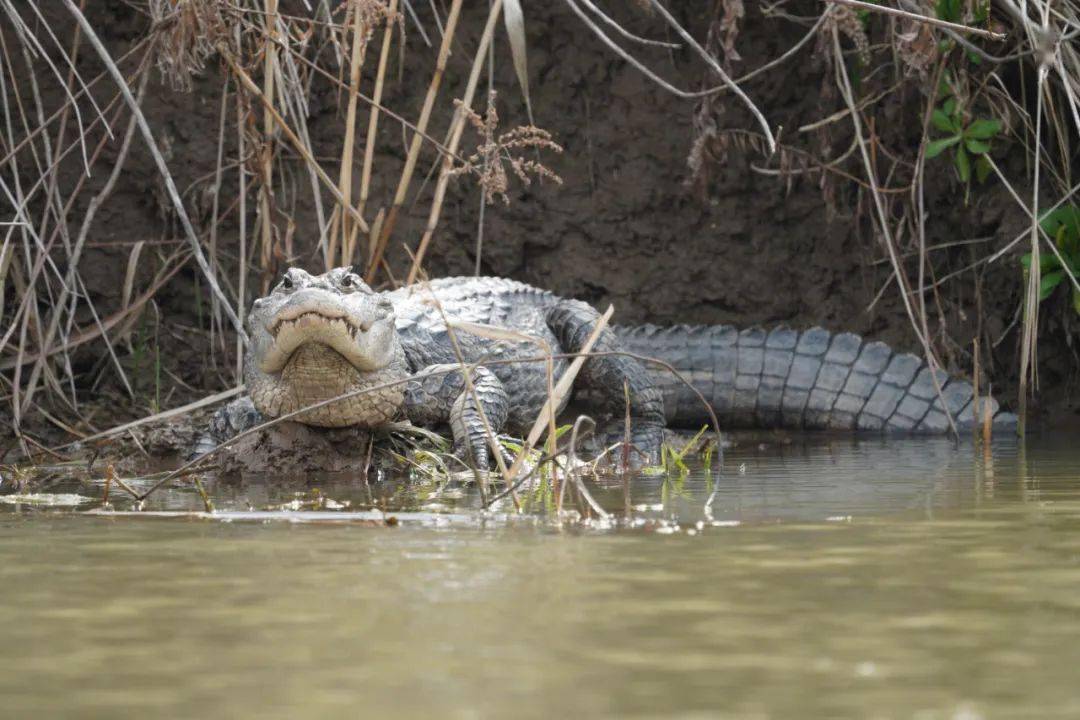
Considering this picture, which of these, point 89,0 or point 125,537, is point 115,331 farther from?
point 125,537

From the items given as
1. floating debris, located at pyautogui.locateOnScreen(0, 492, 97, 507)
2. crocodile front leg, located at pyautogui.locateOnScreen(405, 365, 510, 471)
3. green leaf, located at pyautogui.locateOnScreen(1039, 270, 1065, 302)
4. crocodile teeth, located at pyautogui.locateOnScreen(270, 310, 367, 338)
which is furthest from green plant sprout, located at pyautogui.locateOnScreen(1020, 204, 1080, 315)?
floating debris, located at pyautogui.locateOnScreen(0, 492, 97, 507)

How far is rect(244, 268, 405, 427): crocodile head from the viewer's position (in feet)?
13.9

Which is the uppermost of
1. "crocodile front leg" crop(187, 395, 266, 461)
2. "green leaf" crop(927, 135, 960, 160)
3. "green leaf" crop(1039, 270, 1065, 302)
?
"green leaf" crop(927, 135, 960, 160)

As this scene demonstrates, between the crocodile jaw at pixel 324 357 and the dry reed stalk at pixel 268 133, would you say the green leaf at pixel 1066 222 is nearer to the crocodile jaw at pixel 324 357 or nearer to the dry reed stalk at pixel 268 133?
the crocodile jaw at pixel 324 357

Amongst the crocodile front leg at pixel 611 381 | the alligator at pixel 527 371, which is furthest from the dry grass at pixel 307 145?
the crocodile front leg at pixel 611 381

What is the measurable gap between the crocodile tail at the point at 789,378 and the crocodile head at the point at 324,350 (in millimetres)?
1655

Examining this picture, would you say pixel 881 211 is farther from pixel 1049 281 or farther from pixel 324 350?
pixel 324 350

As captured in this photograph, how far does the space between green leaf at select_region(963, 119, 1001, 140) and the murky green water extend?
279 centimetres

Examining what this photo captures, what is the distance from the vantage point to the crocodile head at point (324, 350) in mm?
4250

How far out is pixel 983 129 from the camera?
216 inches

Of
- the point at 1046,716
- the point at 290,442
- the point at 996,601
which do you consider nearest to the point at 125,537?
the point at 996,601

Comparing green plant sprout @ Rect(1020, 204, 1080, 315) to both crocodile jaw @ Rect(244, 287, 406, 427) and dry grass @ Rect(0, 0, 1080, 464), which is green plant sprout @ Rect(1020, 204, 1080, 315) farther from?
crocodile jaw @ Rect(244, 287, 406, 427)

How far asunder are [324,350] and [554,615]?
2739 millimetres

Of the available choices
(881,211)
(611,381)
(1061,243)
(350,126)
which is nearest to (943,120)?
(881,211)
